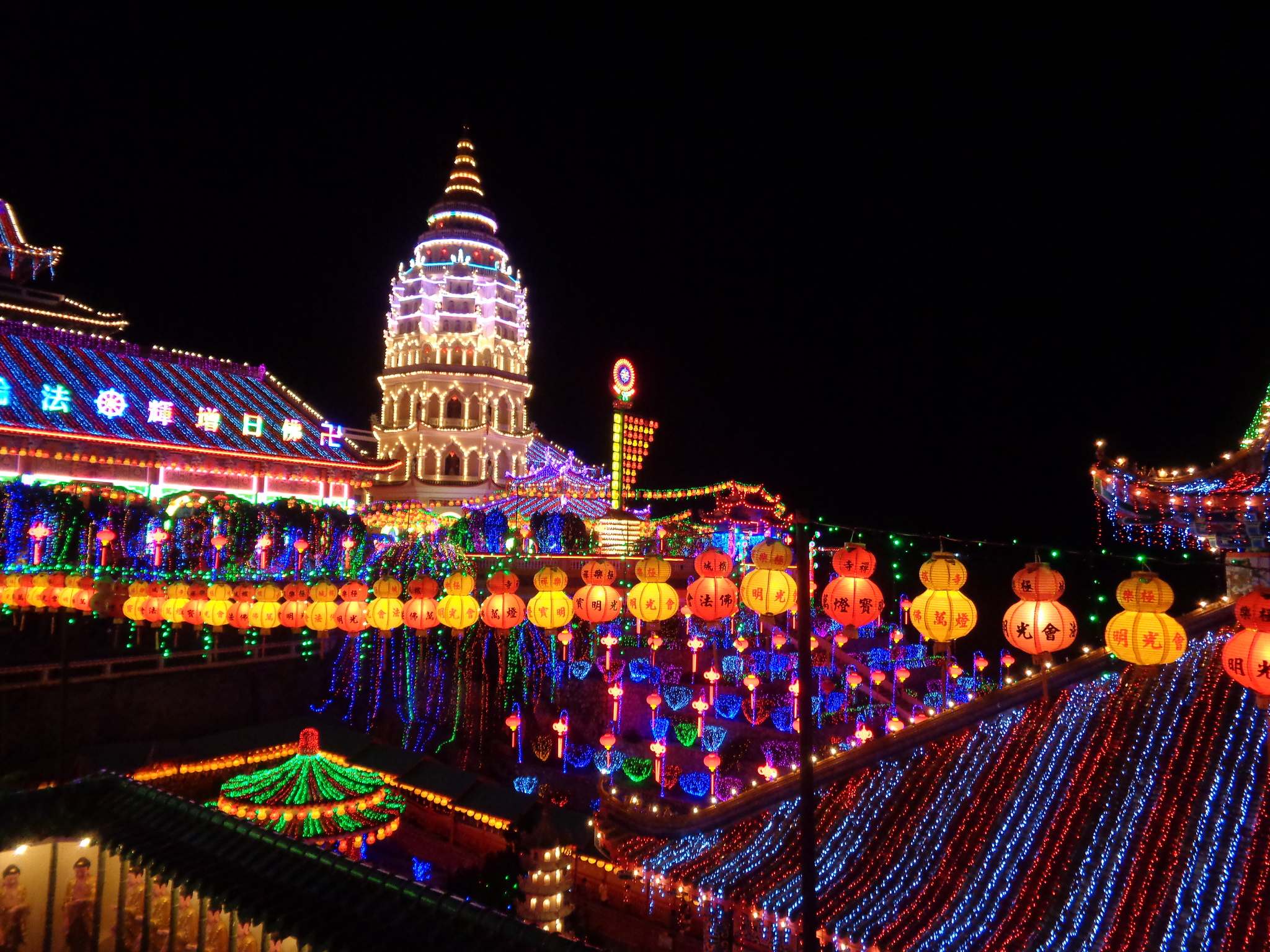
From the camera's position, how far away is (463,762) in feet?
52.0

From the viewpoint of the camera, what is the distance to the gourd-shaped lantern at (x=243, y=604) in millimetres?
10859

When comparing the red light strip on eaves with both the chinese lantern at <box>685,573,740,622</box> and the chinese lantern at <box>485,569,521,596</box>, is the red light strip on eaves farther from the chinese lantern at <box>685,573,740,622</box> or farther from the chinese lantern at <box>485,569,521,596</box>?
the chinese lantern at <box>685,573,740,622</box>

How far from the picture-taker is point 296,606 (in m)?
10.7

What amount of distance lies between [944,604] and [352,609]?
25.6 ft

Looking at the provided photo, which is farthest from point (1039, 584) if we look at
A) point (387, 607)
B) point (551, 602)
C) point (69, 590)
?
point (69, 590)

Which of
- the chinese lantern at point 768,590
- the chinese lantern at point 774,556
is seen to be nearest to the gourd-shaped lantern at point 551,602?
the chinese lantern at point 768,590

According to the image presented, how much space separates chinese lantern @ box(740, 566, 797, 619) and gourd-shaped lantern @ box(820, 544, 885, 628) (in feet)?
1.84

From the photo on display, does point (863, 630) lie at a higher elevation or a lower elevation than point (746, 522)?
lower

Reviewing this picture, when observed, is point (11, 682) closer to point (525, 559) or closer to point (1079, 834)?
point (525, 559)

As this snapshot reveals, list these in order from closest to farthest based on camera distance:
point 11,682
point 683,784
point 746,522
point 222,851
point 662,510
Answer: point 222,851, point 11,682, point 683,784, point 746,522, point 662,510

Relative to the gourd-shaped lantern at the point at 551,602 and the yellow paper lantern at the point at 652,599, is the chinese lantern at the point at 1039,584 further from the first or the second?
the gourd-shaped lantern at the point at 551,602

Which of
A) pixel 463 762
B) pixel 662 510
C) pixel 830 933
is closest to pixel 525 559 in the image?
pixel 463 762

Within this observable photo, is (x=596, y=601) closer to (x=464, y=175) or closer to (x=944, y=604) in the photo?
(x=944, y=604)

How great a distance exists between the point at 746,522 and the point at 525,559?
15.0 meters
